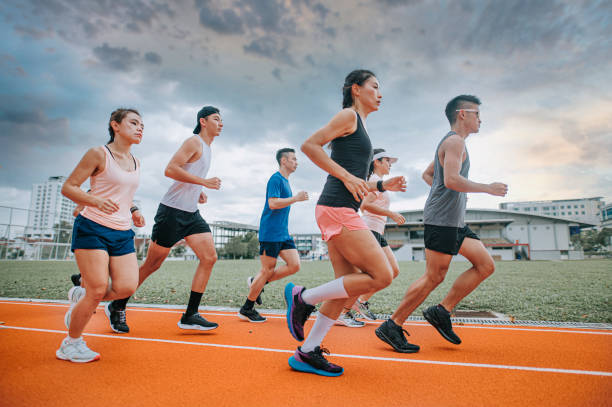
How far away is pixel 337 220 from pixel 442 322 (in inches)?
67.6

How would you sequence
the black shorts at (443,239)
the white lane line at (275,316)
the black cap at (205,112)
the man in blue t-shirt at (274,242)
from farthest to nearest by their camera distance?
the man in blue t-shirt at (274,242), the black cap at (205,112), the white lane line at (275,316), the black shorts at (443,239)

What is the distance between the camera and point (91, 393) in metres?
2.27

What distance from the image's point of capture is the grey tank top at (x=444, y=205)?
3561 mm

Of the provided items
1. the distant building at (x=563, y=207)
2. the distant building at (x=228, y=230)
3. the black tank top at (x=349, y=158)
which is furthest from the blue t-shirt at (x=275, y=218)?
the distant building at (x=563, y=207)

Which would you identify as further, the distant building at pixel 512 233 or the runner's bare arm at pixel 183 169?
the distant building at pixel 512 233

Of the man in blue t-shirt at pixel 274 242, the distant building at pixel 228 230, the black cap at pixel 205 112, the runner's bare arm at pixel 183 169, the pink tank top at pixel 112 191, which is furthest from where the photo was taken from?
the distant building at pixel 228 230

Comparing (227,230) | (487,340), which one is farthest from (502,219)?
(227,230)

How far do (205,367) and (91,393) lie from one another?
810 millimetres

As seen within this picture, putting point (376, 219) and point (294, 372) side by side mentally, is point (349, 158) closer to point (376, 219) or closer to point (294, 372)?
point (294, 372)

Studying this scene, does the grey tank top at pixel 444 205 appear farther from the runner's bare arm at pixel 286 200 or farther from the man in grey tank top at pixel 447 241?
the runner's bare arm at pixel 286 200

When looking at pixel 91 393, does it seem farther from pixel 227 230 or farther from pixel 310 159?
pixel 227 230

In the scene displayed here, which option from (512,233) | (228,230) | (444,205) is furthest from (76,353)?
(228,230)

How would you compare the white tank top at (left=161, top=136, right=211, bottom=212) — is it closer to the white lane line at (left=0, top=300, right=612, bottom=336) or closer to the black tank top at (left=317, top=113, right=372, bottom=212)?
the white lane line at (left=0, top=300, right=612, bottom=336)

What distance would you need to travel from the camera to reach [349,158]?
2.79m
